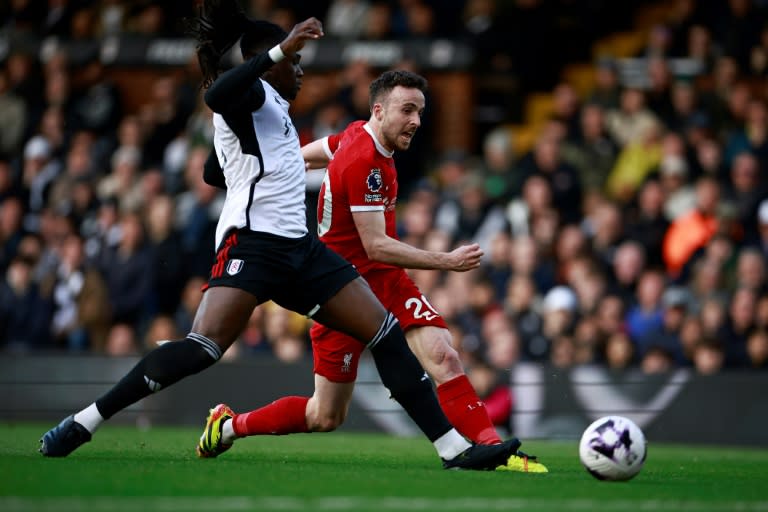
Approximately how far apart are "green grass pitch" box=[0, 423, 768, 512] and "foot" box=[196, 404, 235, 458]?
7cm

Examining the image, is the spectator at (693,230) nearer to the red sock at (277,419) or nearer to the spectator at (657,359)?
the spectator at (657,359)

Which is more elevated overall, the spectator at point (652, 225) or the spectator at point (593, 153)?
the spectator at point (593, 153)

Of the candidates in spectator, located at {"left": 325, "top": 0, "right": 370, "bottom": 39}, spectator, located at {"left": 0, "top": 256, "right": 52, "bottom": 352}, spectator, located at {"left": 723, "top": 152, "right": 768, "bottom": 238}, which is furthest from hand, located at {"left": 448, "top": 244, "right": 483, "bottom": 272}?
spectator, located at {"left": 325, "top": 0, "right": 370, "bottom": 39}

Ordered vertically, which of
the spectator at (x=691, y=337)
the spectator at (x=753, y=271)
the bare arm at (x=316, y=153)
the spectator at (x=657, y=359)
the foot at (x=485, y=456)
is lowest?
the spectator at (x=657, y=359)

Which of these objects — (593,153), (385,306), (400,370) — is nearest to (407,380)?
(400,370)

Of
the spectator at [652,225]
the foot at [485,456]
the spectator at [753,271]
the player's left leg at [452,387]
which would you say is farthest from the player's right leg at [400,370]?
the spectator at [652,225]

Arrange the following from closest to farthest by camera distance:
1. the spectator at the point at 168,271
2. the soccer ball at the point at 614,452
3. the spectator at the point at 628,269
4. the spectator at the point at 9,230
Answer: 1. the soccer ball at the point at 614,452
2. the spectator at the point at 628,269
3. the spectator at the point at 168,271
4. the spectator at the point at 9,230

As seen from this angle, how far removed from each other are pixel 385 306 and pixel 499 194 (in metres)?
7.26

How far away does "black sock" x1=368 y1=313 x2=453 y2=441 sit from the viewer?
7.70m

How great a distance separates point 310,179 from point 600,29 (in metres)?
5.20

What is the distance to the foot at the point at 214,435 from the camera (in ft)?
26.9

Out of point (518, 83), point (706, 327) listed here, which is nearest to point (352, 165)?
point (706, 327)

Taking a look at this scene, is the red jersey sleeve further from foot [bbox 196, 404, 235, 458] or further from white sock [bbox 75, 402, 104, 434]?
white sock [bbox 75, 402, 104, 434]

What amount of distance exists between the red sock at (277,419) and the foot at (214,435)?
0.08 m
